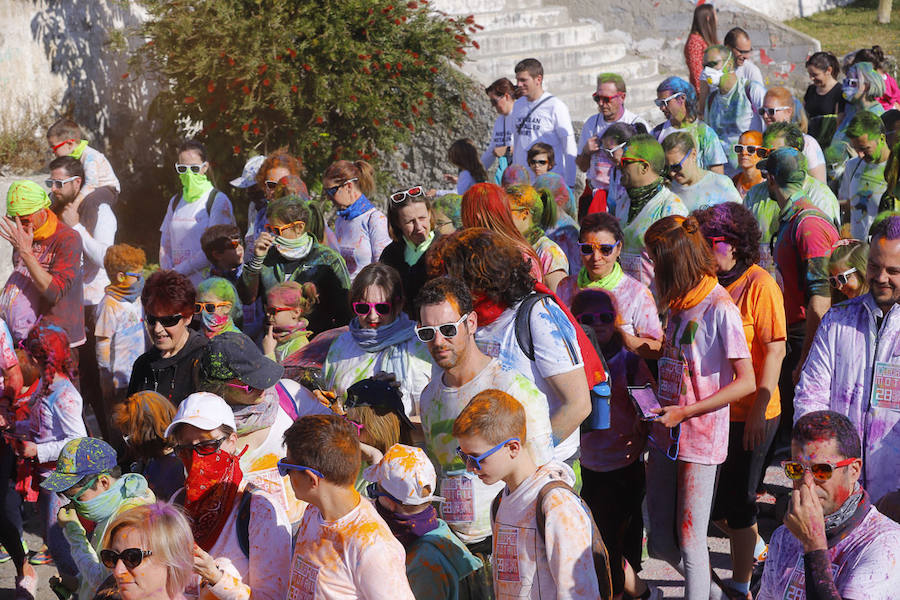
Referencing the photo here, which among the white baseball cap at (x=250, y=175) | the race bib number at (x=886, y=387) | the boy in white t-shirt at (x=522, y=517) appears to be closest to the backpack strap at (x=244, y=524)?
the boy in white t-shirt at (x=522, y=517)

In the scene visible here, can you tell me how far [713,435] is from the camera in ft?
15.1

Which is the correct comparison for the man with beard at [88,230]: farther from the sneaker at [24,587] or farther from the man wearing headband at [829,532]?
the man wearing headband at [829,532]

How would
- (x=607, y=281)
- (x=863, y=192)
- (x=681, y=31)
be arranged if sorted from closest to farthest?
1. (x=607, y=281)
2. (x=863, y=192)
3. (x=681, y=31)

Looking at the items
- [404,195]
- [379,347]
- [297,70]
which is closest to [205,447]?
[379,347]

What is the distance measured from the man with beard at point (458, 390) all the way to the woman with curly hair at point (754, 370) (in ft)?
4.56

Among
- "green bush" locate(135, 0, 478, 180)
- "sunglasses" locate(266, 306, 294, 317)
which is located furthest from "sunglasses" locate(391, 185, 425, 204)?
"green bush" locate(135, 0, 478, 180)

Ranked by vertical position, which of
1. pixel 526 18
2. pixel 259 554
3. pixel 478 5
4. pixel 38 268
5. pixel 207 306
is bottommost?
pixel 259 554

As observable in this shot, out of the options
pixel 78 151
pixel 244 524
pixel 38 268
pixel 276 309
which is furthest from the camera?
pixel 78 151

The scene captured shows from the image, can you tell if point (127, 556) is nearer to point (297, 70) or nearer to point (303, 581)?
point (303, 581)

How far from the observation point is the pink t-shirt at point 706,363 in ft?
14.9

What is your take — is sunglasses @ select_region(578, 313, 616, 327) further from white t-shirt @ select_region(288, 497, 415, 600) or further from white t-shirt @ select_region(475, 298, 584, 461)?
white t-shirt @ select_region(288, 497, 415, 600)

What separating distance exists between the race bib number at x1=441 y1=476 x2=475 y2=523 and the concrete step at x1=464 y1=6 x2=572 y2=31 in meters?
11.4

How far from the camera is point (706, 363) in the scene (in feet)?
15.1

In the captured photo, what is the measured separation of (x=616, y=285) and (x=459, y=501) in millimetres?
1767
